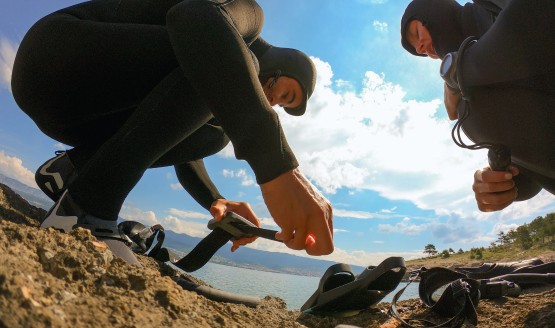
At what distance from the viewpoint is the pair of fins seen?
1576 millimetres

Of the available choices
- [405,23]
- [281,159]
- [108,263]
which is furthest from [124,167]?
[405,23]

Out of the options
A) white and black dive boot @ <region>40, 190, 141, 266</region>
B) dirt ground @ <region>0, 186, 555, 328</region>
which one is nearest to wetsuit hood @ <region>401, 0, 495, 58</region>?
dirt ground @ <region>0, 186, 555, 328</region>

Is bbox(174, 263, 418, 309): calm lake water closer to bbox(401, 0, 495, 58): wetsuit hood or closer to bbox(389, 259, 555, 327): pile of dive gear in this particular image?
bbox(389, 259, 555, 327): pile of dive gear

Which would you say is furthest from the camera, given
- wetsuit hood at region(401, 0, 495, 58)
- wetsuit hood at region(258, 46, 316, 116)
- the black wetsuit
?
wetsuit hood at region(258, 46, 316, 116)

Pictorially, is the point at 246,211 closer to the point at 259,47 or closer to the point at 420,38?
the point at 259,47

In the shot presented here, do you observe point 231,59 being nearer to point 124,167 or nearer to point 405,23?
point 124,167

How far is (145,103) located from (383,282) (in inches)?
52.0

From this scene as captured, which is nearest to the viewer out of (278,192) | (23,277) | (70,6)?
(23,277)

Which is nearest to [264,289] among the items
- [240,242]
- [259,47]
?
[240,242]

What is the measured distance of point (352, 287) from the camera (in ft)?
5.19

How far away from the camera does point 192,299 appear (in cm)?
100

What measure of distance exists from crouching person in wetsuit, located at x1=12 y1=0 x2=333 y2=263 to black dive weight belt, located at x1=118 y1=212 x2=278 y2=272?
11.9 inches

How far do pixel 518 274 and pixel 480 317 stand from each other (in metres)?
0.52

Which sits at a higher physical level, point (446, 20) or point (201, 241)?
point (446, 20)
